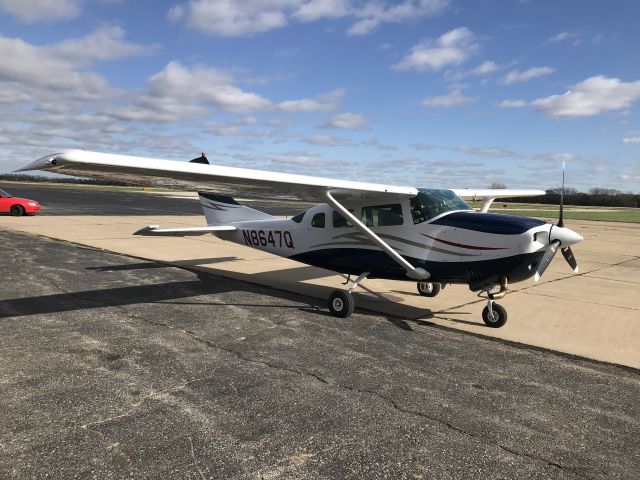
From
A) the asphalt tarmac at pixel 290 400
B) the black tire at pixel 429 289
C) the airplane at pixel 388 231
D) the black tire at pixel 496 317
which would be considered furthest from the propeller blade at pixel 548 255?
the black tire at pixel 429 289

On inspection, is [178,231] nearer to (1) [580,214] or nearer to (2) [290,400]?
(2) [290,400]

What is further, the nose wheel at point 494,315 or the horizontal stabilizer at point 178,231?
the horizontal stabilizer at point 178,231

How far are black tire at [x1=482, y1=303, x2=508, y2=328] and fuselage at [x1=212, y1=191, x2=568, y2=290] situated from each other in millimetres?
440

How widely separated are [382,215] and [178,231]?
491 cm

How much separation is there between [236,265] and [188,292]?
3.58m

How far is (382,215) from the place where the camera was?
28.0 ft

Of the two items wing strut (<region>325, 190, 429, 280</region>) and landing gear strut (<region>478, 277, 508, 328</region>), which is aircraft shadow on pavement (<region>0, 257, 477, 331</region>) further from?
wing strut (<region>325, 190, 429, 280</region>)

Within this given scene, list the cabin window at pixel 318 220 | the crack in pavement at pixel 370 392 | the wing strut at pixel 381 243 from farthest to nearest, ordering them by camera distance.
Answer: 1. the cabin window at pixel 318 220
2. the wing strut at pixel 381 243
3. the crack in pavement at pixel 370 392

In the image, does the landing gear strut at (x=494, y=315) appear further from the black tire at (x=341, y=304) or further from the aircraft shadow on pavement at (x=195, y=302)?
the black tire at (x=341, y=304)

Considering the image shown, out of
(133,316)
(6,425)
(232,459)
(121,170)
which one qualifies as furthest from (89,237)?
(232,459)

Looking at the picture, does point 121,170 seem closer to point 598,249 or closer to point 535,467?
point 535,467

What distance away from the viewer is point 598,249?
18.8m

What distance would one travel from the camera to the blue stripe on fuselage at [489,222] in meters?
7.14

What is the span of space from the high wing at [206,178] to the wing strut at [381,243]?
0.79 ft
